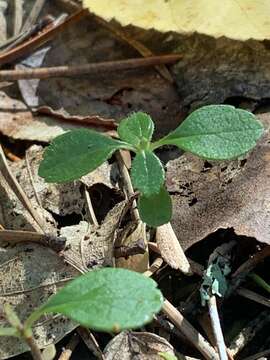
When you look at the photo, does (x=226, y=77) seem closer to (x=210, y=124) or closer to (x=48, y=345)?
(x=210, y=124)

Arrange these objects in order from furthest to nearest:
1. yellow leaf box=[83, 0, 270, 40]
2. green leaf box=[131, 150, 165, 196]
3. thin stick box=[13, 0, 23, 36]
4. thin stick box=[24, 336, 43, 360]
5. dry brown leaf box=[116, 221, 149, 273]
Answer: thin stick box=[13, 0, 23, 36] < yellow leaf box=[83, 0, 270, 40] < dry brown leaf box=[116, 221, 149, 273] < green leaf box=[131, 150, 165, 196] < thin stick box=[24, 336, 43, 360]

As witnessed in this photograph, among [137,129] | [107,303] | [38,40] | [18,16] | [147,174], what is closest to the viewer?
[107,303]

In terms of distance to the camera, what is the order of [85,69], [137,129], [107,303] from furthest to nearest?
[85,69], [137,129], [107,303]

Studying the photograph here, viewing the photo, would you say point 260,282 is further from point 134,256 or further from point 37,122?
point 37,122

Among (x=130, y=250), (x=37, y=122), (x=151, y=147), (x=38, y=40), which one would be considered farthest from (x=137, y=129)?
(x=38, y=40)

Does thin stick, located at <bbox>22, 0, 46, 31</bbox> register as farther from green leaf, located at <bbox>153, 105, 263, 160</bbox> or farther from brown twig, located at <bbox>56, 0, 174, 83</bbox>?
green leaf, located at <bbox>153, 105, 263, 160</bbox>

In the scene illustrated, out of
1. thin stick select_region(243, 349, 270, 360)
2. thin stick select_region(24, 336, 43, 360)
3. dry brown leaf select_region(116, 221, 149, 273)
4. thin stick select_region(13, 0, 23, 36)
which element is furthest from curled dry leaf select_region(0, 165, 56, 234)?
thin stick select_region(13, 0, 23, 36)
